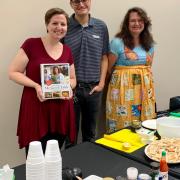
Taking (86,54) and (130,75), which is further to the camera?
(130,75)

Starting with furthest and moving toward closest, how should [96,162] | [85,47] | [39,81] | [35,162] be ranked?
[85,47] < [39,81] < [96,162] < [35,162]

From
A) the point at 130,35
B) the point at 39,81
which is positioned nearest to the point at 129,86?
the point at 130,35

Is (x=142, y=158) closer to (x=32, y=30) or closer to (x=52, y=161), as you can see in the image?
(x=52, y=161)

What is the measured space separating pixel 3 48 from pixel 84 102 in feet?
2.68

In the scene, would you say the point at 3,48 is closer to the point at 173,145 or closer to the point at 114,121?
the point at 114,121

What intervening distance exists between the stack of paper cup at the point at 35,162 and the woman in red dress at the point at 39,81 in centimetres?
101

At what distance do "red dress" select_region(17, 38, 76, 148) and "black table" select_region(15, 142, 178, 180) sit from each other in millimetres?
601

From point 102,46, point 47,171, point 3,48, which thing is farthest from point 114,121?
point 47,171

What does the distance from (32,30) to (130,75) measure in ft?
3.12

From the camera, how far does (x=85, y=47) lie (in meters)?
2.54

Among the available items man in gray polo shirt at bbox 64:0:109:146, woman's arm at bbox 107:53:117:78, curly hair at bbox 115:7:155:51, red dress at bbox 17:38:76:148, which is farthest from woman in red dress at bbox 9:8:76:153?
curly hair at bbox 115:7:155:51

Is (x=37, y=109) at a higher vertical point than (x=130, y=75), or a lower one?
lower

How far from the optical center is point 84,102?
8.61 feet

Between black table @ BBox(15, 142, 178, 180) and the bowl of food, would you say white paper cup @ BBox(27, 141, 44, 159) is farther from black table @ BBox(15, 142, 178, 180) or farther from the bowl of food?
the bowl of food
